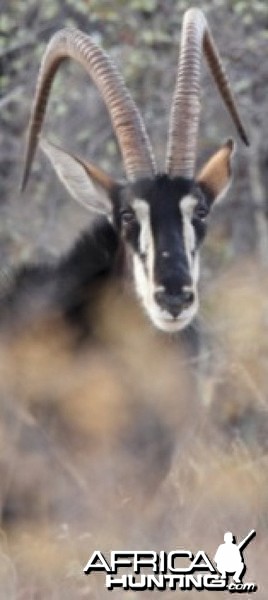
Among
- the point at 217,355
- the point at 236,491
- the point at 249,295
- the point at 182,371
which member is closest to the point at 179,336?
the point at 182,371

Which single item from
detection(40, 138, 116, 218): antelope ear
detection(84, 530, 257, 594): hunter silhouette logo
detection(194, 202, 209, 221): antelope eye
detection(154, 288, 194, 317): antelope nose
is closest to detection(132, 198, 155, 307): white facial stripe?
detection(154, 288, 194, 317): antelope nose

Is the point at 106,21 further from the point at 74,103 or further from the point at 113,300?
the point at 113,300

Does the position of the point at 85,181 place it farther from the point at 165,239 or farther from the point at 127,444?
the point at 127,444

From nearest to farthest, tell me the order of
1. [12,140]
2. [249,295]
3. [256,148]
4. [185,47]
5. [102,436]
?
[102,436]
[185,47]
[249,295]
[256,148]
[12,140]

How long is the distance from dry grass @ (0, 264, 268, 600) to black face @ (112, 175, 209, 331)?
15.8 inches

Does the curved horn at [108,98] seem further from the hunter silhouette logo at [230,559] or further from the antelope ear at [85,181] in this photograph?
the hunter silhouette logo at [230,559]

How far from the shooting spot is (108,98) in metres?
9.12

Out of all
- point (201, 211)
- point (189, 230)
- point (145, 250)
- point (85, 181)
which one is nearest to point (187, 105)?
point (85, 181)

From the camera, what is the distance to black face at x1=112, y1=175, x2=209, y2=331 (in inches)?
318

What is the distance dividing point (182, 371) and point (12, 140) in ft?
19.3

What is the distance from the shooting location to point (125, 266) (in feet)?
28.8

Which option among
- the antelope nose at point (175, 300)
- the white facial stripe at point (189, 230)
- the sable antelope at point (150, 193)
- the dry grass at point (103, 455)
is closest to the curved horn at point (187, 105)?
the sable antelope at point (150, 193)

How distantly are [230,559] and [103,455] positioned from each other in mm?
892

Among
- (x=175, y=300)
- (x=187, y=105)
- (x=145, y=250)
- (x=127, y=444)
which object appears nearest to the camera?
(x=175, y=300)
